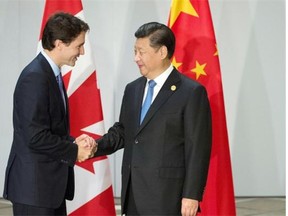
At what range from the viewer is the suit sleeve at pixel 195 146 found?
2838mm

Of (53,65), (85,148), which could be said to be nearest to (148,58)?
(53,65)

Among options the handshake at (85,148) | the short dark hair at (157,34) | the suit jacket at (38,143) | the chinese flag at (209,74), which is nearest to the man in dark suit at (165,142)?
the short dark hair at (157,34)

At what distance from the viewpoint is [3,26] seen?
20.4ft

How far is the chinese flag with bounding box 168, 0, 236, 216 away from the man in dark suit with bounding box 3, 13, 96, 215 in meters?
1.34

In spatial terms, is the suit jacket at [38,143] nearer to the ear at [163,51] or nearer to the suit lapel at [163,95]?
the suit lapel at [163,95]

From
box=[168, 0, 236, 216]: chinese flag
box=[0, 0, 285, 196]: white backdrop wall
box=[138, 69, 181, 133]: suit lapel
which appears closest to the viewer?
box=[138, 69, 181, 133]: suit lapel

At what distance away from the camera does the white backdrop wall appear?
6.13 metres

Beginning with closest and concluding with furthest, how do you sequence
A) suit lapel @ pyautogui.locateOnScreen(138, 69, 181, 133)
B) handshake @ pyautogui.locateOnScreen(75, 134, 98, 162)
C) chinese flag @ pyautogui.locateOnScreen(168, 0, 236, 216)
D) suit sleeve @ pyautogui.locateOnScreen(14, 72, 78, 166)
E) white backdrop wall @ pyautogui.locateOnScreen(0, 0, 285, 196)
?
suit sleeve @ pyautogui.locateOnScreen(14, 72, 78, 166), suit lapel @ pyautogui.locateOnScreen(138, 69, 181, 133), handshake @ pyautogui.locateOnScreen(75, 134, 98, 162), chinese flag @ pyautogui.locateOnScreen(168, 0, 236, 216), white backdrop wall @ pyautogui.locateOnScreen(0, 0, 285, 196)

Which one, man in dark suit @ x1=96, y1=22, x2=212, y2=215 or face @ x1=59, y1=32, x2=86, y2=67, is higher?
face @ x1=59, y1=32, x2=86, y2=67

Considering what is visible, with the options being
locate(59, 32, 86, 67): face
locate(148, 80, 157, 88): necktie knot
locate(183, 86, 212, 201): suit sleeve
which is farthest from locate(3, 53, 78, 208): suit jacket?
locate(183, 86, 212, 201): suit sleeve

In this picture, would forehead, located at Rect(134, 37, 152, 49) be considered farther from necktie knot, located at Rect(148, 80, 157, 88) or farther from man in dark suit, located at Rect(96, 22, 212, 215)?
necktie knot, located at Rect(148, 80, 157, 88)

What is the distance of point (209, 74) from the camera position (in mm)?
4160

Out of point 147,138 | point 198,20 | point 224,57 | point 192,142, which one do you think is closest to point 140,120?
point 147,138

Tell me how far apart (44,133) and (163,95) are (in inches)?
23.6
